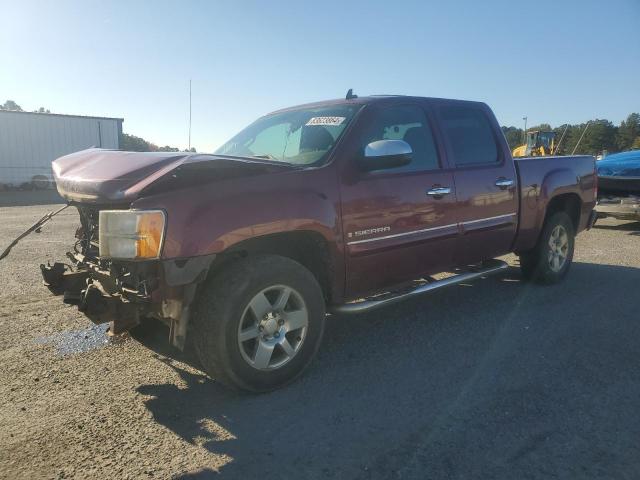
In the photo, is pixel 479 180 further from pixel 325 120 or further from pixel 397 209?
pixel 325 120

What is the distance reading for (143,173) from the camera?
2.98 m

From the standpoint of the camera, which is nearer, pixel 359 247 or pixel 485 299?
pixel 359 247

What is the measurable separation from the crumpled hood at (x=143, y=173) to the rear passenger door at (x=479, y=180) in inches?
75.2

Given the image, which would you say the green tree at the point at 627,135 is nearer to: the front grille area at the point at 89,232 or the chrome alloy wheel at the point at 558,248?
the chrome alloy wheel at the point at 558,248

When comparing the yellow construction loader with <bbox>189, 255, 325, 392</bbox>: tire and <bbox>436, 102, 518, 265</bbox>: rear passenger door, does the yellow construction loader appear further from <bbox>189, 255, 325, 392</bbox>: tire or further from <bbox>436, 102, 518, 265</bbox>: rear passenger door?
<bbox>189, 255, 325, 392</bbox>: tire

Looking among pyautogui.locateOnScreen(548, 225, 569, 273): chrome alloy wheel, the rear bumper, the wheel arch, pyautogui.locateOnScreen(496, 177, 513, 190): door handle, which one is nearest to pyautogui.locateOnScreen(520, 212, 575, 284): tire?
pyautogui.locateOnScreen(548, 225, 569, 273): chrome alloy wheel

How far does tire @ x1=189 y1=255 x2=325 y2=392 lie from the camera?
9.84 ft

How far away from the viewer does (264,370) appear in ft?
10.5

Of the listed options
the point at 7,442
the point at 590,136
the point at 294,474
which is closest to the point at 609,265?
the point at 294,474

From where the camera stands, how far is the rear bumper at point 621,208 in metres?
9.42

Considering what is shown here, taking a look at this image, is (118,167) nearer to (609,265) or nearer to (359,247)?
(359,247)

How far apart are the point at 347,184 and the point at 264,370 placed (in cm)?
139

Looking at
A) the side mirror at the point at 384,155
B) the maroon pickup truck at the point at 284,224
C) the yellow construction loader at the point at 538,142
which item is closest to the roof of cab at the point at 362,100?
the maroon pickup truck at the point at 284,224

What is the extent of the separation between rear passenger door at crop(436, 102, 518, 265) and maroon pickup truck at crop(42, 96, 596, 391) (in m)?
0.02
